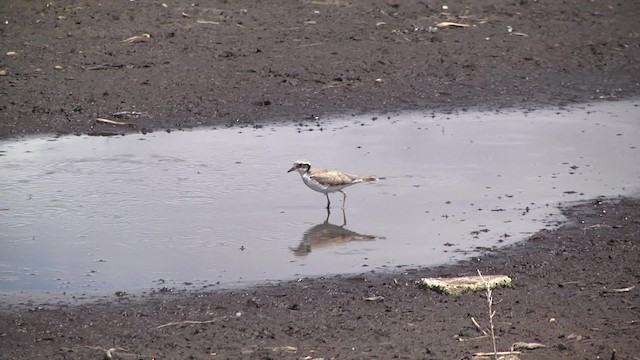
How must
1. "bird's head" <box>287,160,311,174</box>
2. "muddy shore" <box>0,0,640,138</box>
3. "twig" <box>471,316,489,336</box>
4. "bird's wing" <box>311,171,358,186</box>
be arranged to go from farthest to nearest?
"muddy shore" <box>0,0,640,138</box> < "bird's head" <box>287,160,311,174</box> < "bird's wing" <box>311,171,358,186</box> < "twig" <box>471,316,489,336</box>

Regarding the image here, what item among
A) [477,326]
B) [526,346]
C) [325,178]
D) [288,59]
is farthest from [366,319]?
[288,59]

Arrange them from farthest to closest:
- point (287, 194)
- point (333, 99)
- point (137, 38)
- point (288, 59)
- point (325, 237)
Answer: point (137, 38) < point (288, 59) < point (333, 99) < point (287, 194) < point (325, 237)

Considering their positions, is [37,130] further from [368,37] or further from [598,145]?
[598,145]

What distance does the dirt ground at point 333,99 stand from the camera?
810cm

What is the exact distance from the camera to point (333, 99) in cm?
1531

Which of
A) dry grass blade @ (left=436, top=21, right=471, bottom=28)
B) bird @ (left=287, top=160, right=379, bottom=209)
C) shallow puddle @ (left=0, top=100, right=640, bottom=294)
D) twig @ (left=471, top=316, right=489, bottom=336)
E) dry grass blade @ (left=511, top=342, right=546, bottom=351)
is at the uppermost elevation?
dry grass blade @ (left=511, top=342, right=546, bottom=351)

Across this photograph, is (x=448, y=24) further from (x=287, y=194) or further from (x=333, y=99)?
(x=287, y=194)

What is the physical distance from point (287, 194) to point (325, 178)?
610mm

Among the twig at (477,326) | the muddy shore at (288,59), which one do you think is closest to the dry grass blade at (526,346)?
the twig at (477,326)

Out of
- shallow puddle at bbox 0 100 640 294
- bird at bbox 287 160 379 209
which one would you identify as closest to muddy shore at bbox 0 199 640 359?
shallow puddle at bbox 0 100 640 294

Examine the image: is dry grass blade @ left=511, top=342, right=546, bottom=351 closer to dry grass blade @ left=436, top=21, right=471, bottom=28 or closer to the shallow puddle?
the shallow puddle

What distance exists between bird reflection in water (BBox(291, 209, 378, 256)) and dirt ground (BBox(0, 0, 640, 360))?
99 cm

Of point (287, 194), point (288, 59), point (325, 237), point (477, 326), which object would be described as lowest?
point (287, 194)

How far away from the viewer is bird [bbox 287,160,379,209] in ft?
38.6
